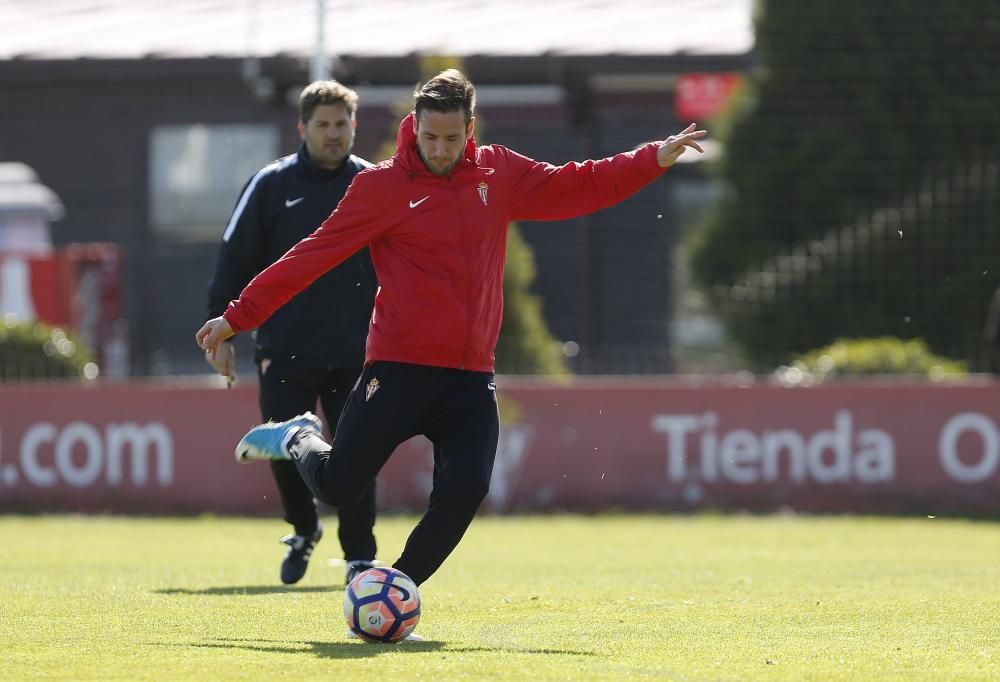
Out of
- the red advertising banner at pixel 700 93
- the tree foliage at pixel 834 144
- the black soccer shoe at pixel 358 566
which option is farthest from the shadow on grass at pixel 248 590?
the red advertising banner at pixel 700 93

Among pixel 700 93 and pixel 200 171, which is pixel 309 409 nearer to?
pixel 700 93

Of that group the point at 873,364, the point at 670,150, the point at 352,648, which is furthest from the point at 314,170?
the point at 873,364

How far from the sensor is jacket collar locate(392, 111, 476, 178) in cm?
646

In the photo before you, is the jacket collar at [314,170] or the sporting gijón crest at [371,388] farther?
the jacket collar at [314,170]

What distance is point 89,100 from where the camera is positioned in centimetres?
2491

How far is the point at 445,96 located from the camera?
6301mm

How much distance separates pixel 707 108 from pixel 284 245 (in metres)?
15.0

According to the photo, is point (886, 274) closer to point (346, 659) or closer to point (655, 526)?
point (655, 526)

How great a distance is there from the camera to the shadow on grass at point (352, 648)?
5945 mm

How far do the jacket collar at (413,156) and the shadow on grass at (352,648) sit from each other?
1.66 meters

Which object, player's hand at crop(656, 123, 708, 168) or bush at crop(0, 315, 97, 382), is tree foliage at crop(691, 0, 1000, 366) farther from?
player's hand at crop(656, 123, 708, 168)

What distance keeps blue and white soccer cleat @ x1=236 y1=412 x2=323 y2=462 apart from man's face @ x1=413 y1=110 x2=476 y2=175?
1132 mm

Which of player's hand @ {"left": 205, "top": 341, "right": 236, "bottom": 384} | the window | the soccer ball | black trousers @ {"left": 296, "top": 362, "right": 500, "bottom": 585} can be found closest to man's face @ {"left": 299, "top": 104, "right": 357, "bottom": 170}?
player's hand @ {"left": 205, "top": 341, "right": 236, "bottom": 384}

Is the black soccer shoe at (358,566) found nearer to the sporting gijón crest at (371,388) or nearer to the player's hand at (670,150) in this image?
the sporting gijón crest at (371,388)
